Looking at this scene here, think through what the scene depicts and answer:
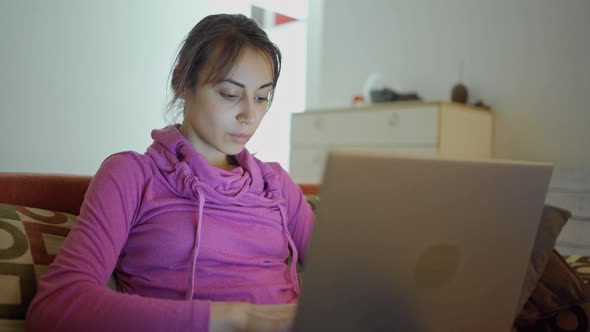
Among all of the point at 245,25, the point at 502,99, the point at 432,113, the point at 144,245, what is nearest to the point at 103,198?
the point at 144,245

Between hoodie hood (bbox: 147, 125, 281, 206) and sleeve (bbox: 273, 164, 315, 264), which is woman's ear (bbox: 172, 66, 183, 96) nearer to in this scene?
hoodie hood (bbox: 147, 125, 281, 206)

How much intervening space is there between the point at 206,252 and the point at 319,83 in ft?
12.4

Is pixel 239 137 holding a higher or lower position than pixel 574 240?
higher

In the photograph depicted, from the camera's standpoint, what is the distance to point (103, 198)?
85cm

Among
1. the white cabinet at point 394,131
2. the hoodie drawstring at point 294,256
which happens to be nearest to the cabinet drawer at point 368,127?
the white cabinet at point 394,131

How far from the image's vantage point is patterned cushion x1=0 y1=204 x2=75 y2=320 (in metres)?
0.90

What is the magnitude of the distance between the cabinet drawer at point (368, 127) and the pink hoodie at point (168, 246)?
7.40ft

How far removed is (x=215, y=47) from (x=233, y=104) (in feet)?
0.37

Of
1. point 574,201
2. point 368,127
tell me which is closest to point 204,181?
point 574,201

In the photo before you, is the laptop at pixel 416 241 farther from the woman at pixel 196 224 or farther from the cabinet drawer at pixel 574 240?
the cabinet drawer at pixel 574 240

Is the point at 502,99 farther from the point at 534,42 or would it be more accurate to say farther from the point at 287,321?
the point at 287,321

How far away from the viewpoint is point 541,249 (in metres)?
1.13

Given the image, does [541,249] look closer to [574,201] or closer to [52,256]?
[52,256]

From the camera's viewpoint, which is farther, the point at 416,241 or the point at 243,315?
the point at 243,315
